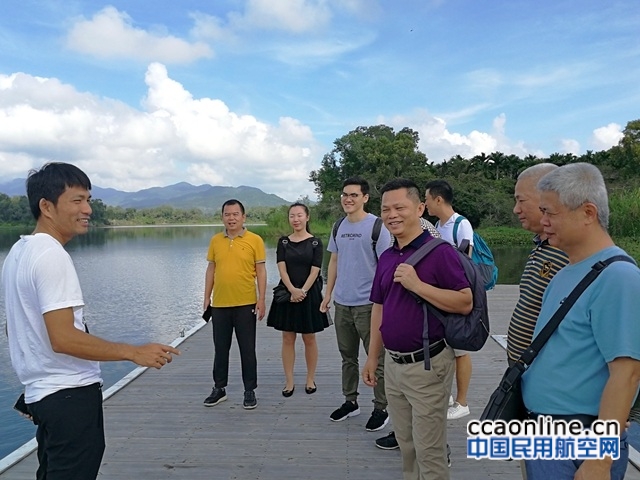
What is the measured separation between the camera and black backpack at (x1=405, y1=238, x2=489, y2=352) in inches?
81.7

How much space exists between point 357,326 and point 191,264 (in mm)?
18490

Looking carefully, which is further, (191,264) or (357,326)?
(191,264)

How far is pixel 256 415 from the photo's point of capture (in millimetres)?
3537

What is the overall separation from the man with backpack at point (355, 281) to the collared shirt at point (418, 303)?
0.97m

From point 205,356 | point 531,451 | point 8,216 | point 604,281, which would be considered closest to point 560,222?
point 604,281

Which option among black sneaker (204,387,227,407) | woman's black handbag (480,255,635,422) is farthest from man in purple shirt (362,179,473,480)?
black sneaker (204,387,227,407)

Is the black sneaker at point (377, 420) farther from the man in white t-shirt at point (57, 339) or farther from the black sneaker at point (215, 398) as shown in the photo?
the man in white t-shirt at point (57, 339)

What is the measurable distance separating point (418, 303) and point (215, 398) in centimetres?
227

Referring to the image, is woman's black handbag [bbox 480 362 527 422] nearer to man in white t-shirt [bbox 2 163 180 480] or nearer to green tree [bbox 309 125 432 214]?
man in white t-shirt [bbox 2 163 180 480]

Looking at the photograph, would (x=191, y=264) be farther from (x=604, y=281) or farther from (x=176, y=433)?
(x=604, y=281)

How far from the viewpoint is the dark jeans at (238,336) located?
12.2 ft

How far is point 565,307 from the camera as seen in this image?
4.60ft

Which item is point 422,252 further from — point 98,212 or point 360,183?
point 98,212

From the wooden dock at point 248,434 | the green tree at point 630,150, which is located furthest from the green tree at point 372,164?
the wooden dock at point 248,434
